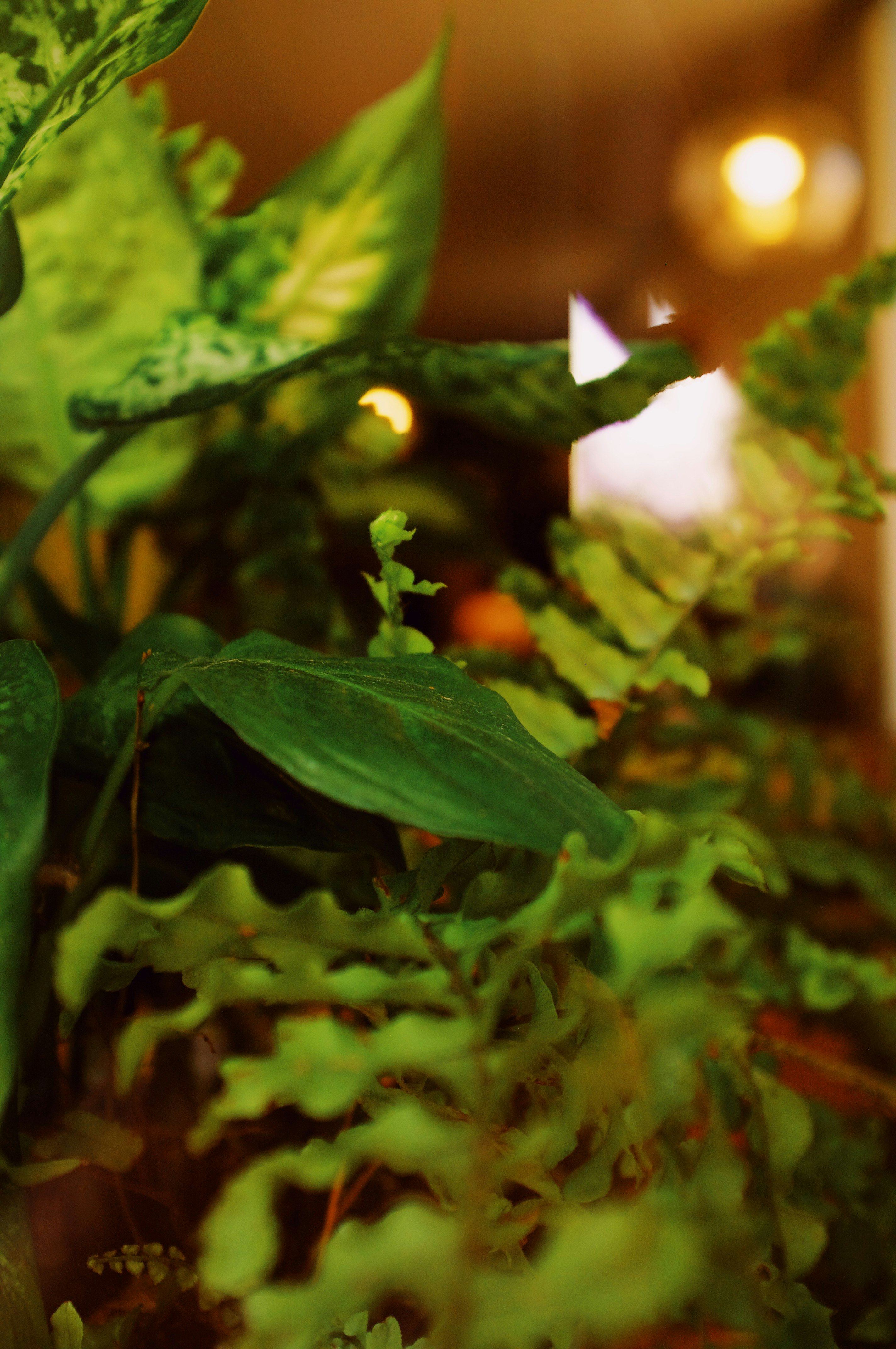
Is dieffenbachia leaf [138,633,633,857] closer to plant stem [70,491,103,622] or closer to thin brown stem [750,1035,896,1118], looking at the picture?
thin brown stem [750,1035,896,1118]

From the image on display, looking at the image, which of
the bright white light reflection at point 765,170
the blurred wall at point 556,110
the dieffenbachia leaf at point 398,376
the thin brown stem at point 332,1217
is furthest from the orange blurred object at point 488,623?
the bright white light reflection at point 765,170

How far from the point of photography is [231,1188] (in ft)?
0.47

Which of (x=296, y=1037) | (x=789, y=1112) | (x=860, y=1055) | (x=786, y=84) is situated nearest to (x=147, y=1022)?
(x=296, y=1037)

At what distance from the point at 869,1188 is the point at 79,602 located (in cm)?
49

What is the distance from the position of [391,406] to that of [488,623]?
0.31 metres

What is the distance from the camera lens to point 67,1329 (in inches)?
7.9

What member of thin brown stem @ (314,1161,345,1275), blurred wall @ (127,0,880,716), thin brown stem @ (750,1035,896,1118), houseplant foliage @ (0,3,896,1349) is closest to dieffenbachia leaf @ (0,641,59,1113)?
houseplant foliage @ (0,3,896,1349)

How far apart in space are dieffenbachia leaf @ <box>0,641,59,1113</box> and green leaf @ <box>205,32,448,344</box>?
310 mm

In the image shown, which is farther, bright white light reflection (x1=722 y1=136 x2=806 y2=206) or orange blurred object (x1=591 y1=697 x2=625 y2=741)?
bright white light reflection (x1=722 y1=136 x2=806 y2=206)

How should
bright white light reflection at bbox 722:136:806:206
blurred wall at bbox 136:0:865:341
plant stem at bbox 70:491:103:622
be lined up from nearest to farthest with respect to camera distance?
plant stem at bbox 70:491:103:622, blurred wall at bbox 136:0:865:341, bright white light reflection at bbox 722:136:806:206

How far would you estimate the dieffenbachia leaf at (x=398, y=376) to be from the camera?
10.9 inches

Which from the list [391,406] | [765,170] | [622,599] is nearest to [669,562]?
[622,599]

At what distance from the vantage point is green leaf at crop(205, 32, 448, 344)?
0.45m

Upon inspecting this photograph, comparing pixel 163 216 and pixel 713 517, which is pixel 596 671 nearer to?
pixel 713 517
